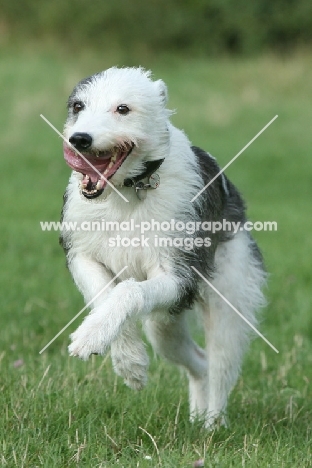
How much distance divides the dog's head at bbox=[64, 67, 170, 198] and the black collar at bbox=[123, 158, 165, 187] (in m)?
0.03

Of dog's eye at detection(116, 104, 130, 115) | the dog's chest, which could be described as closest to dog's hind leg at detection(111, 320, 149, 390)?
the dog's chest

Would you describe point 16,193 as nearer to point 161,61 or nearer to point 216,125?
point 216,125

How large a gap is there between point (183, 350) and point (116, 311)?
1.46 metres

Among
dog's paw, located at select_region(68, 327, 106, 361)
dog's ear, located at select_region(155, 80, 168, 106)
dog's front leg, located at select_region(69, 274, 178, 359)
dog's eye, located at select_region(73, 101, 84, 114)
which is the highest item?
dog's ear, located at select_region(155, 80, 168, 106)

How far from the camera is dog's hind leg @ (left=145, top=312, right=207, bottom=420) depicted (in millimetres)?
5242

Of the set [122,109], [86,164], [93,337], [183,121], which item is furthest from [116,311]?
[183,121]

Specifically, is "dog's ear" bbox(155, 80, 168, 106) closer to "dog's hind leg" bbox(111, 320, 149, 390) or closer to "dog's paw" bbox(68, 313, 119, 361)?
"dog's hind leg" bbox(111, 320, 149, 390)

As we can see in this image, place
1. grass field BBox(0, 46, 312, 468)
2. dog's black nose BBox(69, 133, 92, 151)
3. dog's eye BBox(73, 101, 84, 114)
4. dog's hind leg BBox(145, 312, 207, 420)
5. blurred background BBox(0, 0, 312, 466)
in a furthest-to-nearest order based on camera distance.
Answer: blurred background BBox(0, 0, 312, 466) → dog's hind leg BBox(145, 312, 207, 420) → dog's eye BBox(73, 101, 84, 114) → dog's black nose BBox(69, 133, 92, 151) → grass field BBox(0, 46, 312, 468)

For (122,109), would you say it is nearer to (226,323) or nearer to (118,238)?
(118,238)

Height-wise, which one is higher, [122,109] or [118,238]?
[122,109]

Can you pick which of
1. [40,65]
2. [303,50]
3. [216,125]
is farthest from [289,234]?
[303,50]

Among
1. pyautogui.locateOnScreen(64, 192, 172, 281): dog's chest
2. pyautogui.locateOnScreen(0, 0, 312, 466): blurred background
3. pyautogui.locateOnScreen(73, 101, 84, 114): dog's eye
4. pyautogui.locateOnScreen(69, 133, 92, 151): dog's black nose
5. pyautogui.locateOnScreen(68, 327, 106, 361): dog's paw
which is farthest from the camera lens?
pyautogui.locateOnScreen(0, 0, 312, 466): blurred background

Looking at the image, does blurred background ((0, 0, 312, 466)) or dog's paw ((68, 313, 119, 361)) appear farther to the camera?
blurred background ((0, 0, 312, 466))

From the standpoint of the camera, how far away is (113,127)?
428 centimetres
